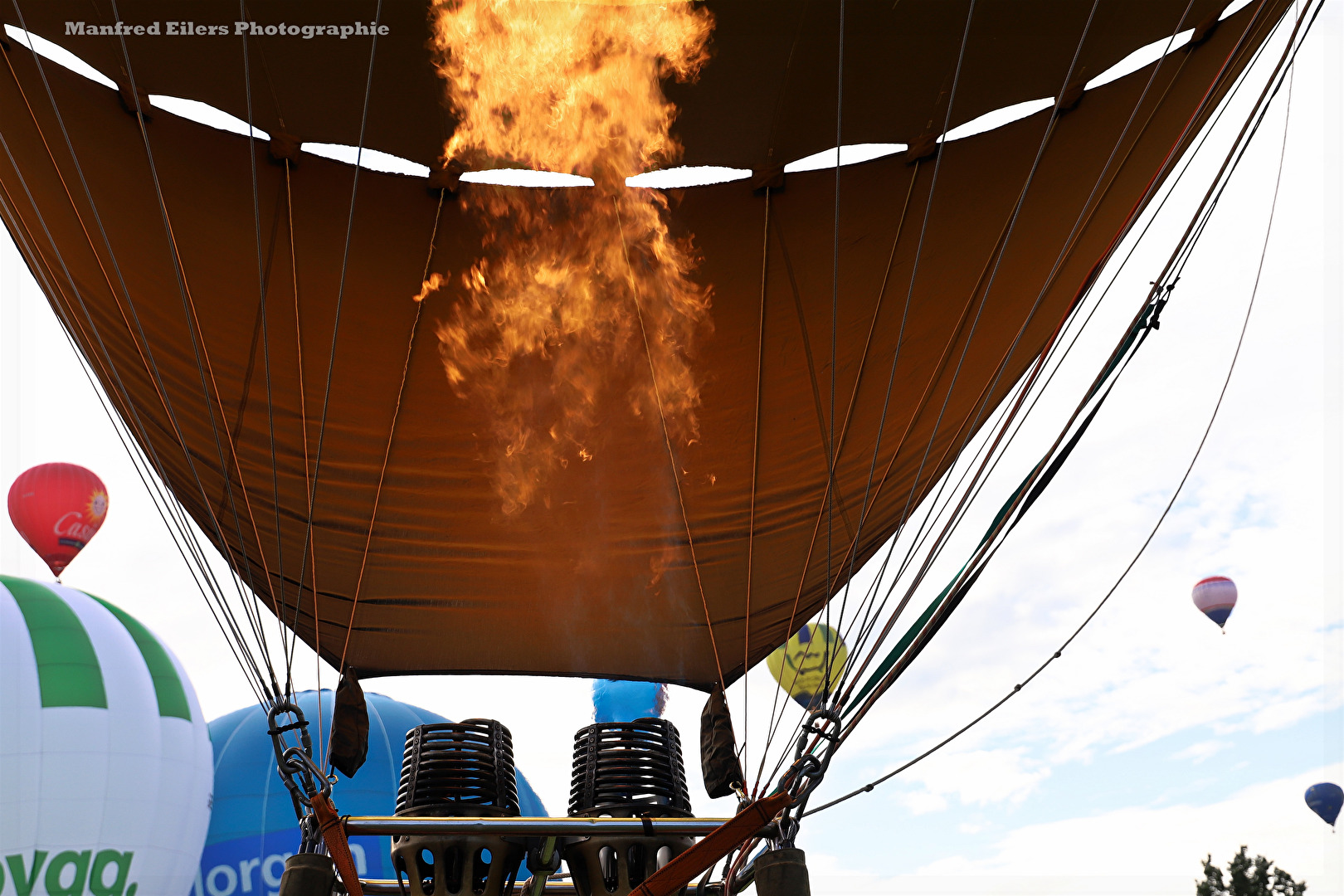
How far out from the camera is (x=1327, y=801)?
22.1 m

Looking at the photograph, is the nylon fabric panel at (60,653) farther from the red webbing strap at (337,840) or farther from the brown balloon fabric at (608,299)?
the red webbing strap at (337,840)

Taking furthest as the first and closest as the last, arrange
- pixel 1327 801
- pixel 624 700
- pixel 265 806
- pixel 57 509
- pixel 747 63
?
1. pixel 1327 801
2. pixel 57 509
3. pixel 265 806
4. pixel 624 700
5. pixel 747 63

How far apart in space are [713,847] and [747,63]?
139 inches

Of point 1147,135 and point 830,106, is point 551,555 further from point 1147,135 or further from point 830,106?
point 1147,135

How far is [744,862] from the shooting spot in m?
3.88

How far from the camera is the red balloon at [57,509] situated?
15.3m

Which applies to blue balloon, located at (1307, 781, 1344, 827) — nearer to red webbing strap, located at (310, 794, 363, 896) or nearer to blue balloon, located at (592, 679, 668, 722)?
blue balloon, located at (592, 679, 668, 722)

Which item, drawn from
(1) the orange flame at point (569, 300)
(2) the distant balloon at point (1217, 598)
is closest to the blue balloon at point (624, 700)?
(1) the orange flame at point (569, 300)

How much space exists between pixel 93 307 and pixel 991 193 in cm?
429

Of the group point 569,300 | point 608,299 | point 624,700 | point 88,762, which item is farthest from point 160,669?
point 608,299

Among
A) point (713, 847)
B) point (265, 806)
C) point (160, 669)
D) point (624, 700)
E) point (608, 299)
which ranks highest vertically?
point (160, 669)

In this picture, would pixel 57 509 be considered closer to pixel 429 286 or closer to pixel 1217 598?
pixel 429 286

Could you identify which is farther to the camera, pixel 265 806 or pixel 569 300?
pixel 265 806

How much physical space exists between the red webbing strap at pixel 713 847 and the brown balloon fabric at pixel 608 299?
205 centimetres
